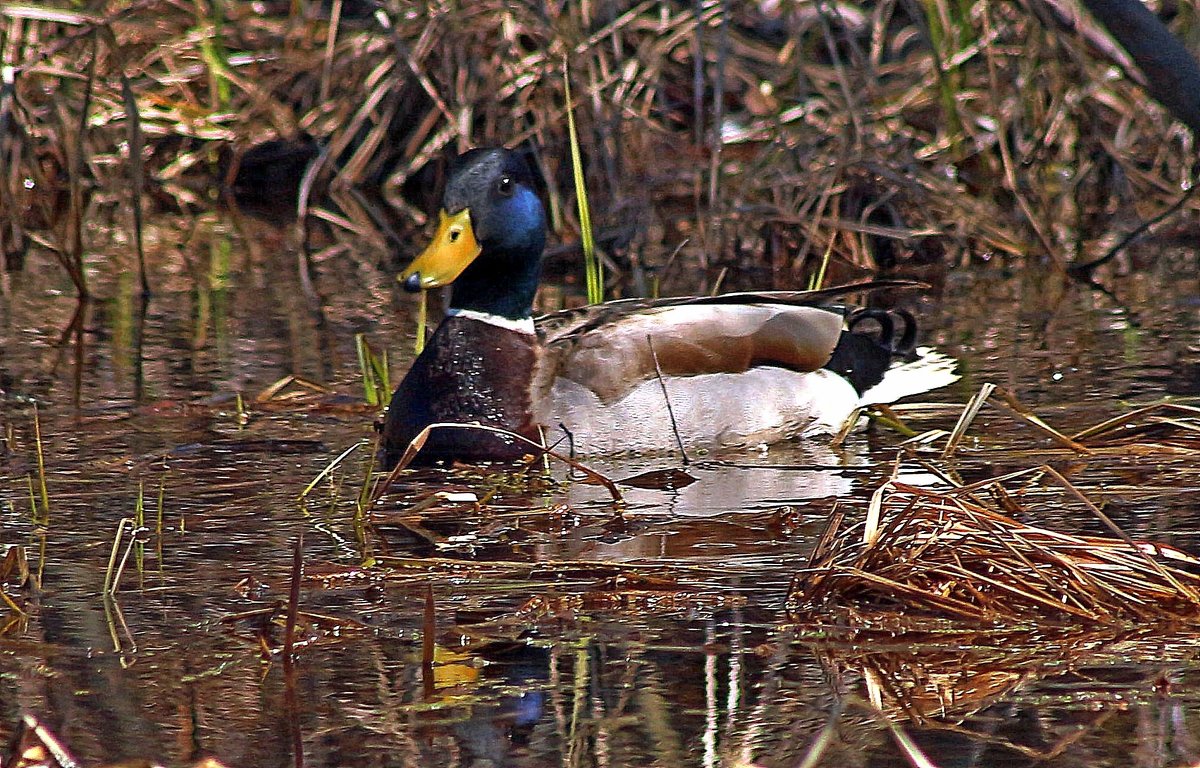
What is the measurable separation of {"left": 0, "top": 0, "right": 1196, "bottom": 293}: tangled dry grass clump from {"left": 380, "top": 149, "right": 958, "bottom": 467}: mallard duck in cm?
129

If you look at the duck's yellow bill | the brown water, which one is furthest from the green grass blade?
the brown water

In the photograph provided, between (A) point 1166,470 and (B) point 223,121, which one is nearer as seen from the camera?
(A) point 1166,470

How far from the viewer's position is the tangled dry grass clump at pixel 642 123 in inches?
370

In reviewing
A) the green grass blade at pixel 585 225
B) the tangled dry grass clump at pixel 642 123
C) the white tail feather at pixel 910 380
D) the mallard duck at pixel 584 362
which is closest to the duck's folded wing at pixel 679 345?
the mallard duck at pixel 584 362

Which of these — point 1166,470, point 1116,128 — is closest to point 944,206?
point 1116,128

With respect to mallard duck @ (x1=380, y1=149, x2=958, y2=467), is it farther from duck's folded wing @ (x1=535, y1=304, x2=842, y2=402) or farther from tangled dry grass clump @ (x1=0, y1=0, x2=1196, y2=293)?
tangled dry grass clump @ (x1=0, y1=0, x2=1196, y2=293)

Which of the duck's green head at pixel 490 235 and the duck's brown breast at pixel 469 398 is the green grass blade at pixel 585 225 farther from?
the duck's brown breast at pixel 469 398

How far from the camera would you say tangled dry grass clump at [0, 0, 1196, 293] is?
9391mm

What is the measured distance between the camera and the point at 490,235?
639 cm

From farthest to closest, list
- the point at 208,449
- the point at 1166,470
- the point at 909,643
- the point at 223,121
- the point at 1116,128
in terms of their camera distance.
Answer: the point at 223,121 → the point at 1116,128 → the point at 208,449 → the point at 1166,470 → the point at 909,643

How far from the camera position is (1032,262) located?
962 cm

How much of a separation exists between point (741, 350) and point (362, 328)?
2312 millimetres

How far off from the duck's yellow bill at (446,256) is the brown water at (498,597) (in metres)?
0.53

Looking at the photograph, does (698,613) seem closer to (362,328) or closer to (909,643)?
(909,643)
